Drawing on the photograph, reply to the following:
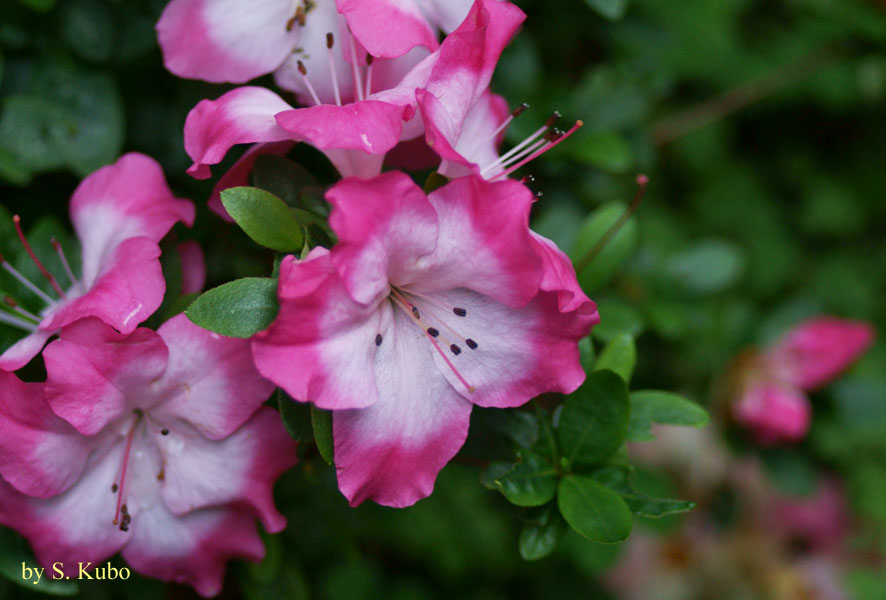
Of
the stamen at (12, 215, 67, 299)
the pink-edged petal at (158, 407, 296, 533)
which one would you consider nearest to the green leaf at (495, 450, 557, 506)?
the pink-edged petal at (158, 407, 296, 533)

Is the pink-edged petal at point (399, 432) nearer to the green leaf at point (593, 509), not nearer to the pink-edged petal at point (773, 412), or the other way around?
the green leaf at point (593, 509)

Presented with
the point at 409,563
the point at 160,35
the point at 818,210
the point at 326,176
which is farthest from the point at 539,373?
the point at 818,210

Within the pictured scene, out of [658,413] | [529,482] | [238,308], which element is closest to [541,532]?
[529,482]

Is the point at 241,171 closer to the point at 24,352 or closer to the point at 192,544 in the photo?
the point at 24,352

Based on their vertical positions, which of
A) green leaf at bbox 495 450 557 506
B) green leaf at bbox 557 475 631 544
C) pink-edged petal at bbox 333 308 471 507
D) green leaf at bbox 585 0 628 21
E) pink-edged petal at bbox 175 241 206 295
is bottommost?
green leaf at bbox 557 475 631 544

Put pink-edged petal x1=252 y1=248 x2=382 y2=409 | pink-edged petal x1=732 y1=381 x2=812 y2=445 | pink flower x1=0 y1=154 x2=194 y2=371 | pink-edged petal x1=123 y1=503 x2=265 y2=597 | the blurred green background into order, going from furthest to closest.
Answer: pink-edged petal x1=732 y1=381 x2=812 y2=445
the blurred green background
pink-edged petal x1=123 y1=503 x2=265 y2=597
pink flower x1=0 y1=154 x2=194 y2=371
pink-edged petal x1=252 y1=248 x2=382 y2=409

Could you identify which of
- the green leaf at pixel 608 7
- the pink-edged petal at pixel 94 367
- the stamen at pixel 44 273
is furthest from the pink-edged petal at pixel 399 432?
the green leaf at pixel 608 7

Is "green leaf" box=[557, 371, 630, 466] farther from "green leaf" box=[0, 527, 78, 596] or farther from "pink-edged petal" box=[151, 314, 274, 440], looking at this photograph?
"green leaf" box=[0, 527, 78, 596]
